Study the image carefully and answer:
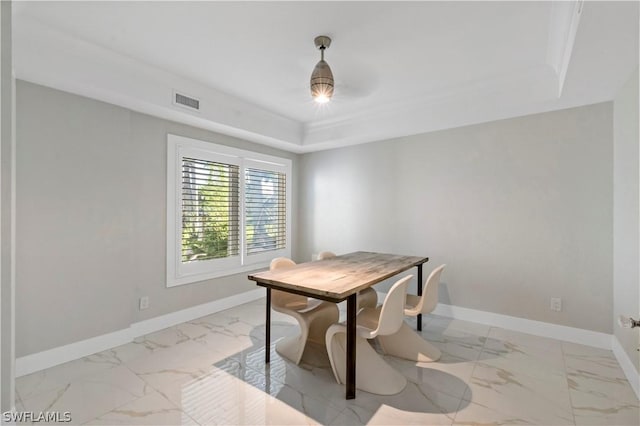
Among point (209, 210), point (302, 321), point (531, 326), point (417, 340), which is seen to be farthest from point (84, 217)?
point (531, 326)

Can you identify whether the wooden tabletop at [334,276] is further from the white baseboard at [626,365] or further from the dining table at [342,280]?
the white baseboard at [626,365]

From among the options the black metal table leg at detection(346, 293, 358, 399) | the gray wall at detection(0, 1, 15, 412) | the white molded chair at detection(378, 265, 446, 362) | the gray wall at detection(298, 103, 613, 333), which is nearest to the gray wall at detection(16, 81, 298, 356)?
the gray wall at detection(0, 1, 15, 412)

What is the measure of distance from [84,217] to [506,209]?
428 centimetres

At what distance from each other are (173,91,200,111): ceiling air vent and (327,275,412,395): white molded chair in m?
2.65

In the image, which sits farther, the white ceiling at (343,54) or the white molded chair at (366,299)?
the white molded chair at (366,299)

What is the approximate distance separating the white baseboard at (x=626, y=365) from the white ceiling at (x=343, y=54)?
2.23 metres

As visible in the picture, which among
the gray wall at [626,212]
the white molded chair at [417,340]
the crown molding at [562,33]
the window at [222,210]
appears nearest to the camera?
the crown molding at [562,33]

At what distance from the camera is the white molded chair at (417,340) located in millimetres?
2656

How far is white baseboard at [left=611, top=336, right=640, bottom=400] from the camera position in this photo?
220 centimetres

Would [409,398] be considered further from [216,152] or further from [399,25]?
[216,152]

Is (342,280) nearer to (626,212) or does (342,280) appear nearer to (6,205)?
(6,205)

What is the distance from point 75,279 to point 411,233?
12.1 ft

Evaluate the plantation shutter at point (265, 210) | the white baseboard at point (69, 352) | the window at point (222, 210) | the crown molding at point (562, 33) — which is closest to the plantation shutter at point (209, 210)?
the window at point (222, 210)

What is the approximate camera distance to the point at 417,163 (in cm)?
404
